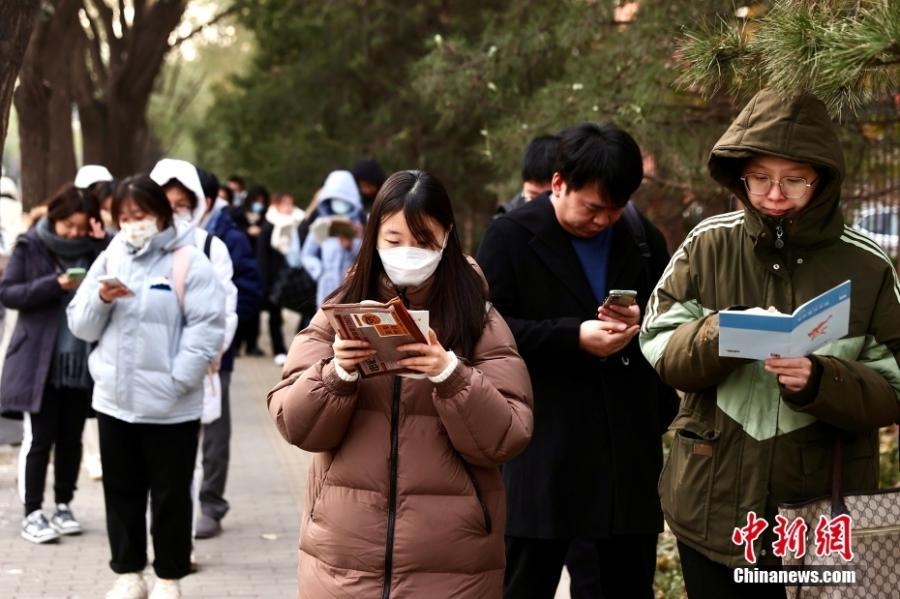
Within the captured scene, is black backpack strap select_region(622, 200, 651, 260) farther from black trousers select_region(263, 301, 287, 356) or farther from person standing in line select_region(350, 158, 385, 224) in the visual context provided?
black trousers select_region(263, 301, 287, 356)

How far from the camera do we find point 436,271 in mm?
4082

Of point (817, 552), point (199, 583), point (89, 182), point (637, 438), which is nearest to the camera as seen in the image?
point (817, 552)

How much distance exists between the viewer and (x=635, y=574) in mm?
5109

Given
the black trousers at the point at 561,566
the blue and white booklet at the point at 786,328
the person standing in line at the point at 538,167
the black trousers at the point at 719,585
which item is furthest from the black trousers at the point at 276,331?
the blue and white booklet at the point at 786,328

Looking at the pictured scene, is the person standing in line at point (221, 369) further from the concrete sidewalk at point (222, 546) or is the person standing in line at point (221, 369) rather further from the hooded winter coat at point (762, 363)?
the hooded winter coat at point (762, 363)

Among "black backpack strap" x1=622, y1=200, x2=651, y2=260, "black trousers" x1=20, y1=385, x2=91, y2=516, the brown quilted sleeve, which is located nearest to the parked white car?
"black backpack strap" x1=622, y1=200, x2=651, y2=260

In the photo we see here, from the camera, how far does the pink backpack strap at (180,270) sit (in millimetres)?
6441

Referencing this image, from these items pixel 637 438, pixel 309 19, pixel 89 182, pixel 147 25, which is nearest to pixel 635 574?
pixel 637 438

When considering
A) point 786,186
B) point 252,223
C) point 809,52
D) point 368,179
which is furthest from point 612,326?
point 252,223

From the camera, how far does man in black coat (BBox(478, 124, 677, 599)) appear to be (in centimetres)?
494

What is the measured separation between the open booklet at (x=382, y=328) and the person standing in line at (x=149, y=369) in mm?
2776

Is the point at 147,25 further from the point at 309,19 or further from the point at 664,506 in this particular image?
the point at 664,506

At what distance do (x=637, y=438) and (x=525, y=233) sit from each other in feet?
2.77

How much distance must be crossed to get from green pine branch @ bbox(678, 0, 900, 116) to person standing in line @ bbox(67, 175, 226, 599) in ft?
9.18
